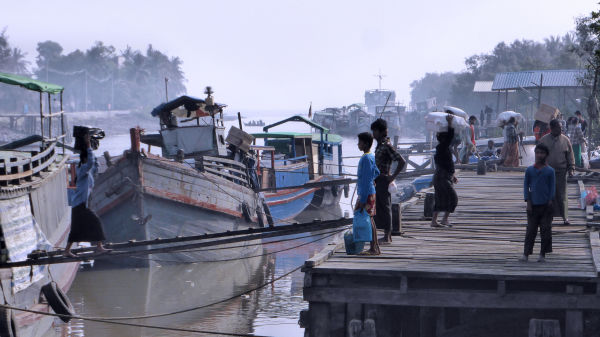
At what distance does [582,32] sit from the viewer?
38656mm

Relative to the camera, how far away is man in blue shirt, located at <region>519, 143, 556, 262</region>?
328 inches

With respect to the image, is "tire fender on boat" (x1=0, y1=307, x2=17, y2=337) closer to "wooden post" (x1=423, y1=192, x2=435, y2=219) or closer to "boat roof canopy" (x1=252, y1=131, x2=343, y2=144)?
"wooden post" (x1=423, y1=192, x2=435, y2=219)

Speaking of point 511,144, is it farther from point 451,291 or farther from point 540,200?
point 451,291

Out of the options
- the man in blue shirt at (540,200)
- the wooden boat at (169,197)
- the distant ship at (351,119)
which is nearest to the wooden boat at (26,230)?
the wooden boat at (169,197)

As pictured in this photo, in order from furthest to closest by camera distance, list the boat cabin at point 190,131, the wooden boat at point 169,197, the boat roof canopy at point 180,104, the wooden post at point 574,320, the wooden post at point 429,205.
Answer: the boat cabin at point 190,131 < the boat roof canopy at point 180,104 < the wooden boat at point 169,197 < the wooden post at point 429,205 < the wooden post at point 574,320

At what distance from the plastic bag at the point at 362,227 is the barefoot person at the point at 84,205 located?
2.86 meters

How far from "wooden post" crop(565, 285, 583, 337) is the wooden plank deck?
12 cm

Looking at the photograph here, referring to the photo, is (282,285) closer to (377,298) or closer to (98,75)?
(377,298)

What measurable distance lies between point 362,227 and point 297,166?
17.1 meters

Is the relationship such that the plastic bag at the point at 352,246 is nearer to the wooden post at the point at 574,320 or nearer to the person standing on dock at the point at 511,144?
the wooden post at the point at 574,320

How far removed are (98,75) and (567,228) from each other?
5698 inches

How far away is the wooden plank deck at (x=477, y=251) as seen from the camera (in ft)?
25.3

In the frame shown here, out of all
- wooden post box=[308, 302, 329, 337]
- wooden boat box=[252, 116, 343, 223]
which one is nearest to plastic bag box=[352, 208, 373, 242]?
wooden post box=[308, 302, 329, 337]

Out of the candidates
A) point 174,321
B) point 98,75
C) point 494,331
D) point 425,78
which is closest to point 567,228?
point 494,331
